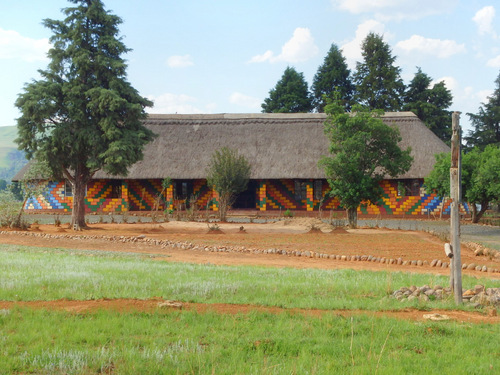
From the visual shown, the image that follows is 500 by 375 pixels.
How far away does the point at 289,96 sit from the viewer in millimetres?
44875

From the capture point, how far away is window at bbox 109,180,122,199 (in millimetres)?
32156

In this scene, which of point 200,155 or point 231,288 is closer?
point 231,288

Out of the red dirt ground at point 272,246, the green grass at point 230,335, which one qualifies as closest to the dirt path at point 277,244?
the red dirt ground at point 272,246

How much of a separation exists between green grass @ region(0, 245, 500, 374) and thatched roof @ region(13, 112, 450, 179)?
2235 centimetres

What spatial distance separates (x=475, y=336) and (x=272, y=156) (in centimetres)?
2641

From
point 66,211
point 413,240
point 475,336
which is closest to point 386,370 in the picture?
point 475,336

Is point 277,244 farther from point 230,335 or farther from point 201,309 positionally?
point 230,335

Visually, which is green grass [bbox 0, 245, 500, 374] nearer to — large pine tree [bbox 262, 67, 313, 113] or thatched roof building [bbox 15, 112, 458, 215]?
thatched roof building [bbox 15, 112, 458, 215]

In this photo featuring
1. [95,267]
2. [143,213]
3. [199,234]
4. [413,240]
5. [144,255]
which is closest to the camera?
[95,267]

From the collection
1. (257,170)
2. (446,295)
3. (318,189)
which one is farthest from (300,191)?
(446,295)

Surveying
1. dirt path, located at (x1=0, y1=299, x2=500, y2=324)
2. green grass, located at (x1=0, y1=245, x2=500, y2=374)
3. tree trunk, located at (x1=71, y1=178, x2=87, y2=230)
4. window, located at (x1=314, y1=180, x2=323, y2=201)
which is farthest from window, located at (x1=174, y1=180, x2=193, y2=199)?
dirt path, located at (x1=0, y1=299, x2=500, y2=324)

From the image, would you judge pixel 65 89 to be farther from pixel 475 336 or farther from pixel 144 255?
pixel 475 336

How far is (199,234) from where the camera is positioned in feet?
59.0

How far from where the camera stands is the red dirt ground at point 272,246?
21.6 feet
